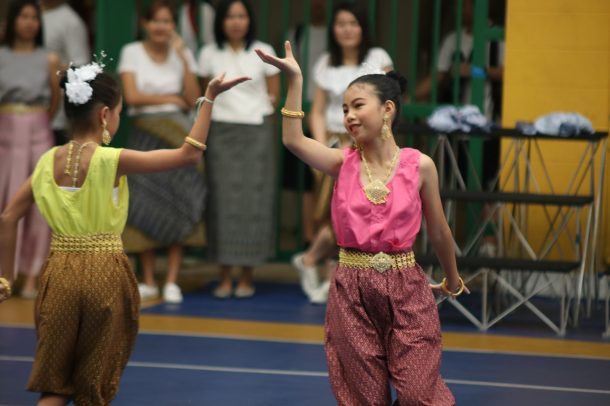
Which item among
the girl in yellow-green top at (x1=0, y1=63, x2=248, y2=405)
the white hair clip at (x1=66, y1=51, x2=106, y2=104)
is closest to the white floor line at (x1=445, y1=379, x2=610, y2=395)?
the girl in yellow-green top at (x1=0, y1=63, x2=248, y2=405)

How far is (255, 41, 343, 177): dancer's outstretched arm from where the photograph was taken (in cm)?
415

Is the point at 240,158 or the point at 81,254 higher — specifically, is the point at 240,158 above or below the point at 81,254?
above

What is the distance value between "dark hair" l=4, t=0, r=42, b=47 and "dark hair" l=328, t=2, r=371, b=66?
1.98m

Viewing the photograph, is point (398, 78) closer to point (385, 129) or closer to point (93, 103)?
point (385, 129)

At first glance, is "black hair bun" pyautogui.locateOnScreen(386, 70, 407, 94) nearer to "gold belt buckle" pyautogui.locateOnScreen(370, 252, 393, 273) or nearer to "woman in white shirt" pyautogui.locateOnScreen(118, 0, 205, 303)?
"gold belt buckle" pyautogui.locateOnScreen(370, 252, 393, 273)

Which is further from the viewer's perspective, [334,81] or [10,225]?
[334,81]

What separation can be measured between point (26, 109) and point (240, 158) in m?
1.50

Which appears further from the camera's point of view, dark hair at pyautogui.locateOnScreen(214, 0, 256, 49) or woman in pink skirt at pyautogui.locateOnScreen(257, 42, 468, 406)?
dark hair at pyautogui.locateOnScreen(214, 0, 256, 49)

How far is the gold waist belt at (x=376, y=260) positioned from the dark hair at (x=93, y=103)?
108cm

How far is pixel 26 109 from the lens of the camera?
8055 mm

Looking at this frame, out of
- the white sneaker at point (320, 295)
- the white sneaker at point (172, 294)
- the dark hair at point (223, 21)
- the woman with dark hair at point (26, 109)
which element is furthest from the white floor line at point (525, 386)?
the woman with dark hair at point (26, 109)

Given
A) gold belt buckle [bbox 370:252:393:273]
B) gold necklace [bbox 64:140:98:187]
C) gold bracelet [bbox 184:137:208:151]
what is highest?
gold bracelet [bbox 184:137:208:151]

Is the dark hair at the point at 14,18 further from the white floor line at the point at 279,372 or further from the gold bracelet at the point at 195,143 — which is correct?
the gold bracelet at the point at 195,143

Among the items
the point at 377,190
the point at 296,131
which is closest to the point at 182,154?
the point at 296,131
